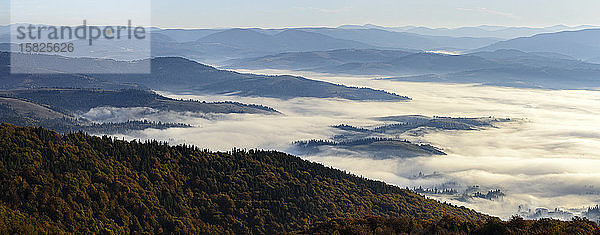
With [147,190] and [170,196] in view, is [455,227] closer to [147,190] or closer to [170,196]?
[170,196]

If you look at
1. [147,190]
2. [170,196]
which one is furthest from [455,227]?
[147,190]

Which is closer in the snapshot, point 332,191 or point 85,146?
point 85,146

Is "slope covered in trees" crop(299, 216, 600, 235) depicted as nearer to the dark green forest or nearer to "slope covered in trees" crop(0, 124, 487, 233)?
the dark green forest

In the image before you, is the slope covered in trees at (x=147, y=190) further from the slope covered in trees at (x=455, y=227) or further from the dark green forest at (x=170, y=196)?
the slope covered in trees at (x=455, y=227)

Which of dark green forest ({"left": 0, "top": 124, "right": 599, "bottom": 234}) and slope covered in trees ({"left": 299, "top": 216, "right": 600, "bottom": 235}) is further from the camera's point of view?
dark green forest ({"left": 0, "top": 124, "right": 599, "bottom": 234})

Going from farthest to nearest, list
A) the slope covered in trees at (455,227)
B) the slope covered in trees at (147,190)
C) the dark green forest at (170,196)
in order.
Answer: the slope covered in trees at (147,190)
the dark green forest at (170,196)
the slope covered in trees at (455,227)

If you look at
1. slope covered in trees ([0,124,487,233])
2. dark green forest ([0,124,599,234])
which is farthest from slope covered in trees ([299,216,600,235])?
slope covered in trees ([0,124,487,233])

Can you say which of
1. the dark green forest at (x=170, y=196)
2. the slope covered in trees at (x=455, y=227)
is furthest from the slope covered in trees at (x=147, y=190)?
the slope covered in trees at (x=455, y=227)

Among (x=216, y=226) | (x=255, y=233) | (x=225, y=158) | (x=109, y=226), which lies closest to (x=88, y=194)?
(x=109, y=226)

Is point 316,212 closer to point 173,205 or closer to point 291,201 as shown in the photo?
point 291,201
